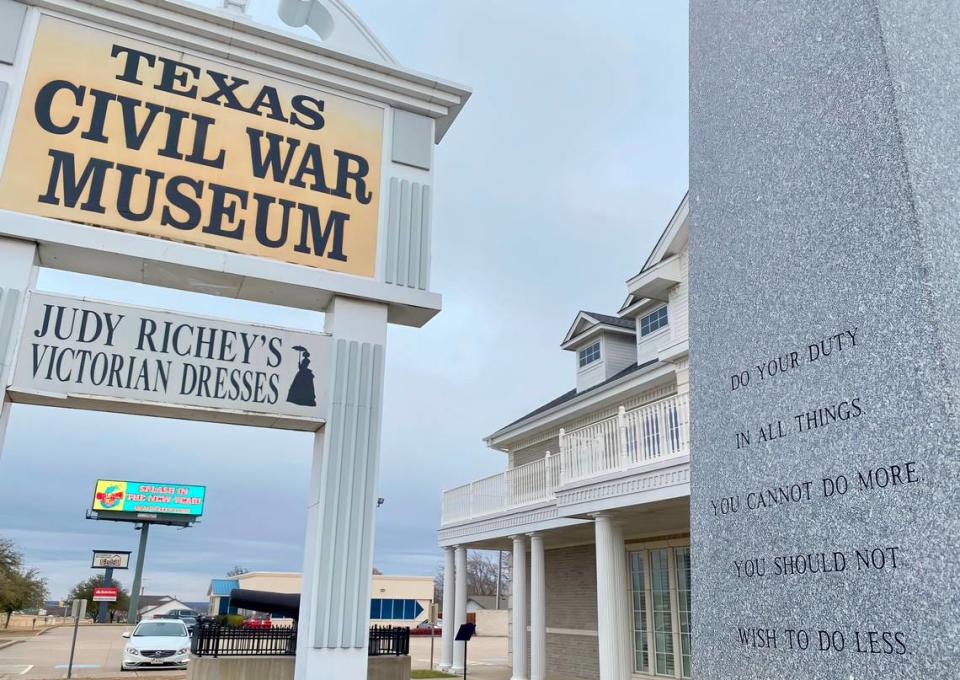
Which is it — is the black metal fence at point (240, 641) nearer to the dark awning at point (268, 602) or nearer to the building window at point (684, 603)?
the dark awning at point (268, 602)

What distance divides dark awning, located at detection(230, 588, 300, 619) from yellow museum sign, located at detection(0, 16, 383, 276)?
746 centimetres

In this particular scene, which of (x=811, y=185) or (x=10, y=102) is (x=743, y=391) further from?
(x=10, y=102)

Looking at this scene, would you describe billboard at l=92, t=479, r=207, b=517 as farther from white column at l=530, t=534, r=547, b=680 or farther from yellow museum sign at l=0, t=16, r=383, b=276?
yellow museum sign at l=0, t=16, r=383, b=276

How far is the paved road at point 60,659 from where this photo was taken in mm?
19828

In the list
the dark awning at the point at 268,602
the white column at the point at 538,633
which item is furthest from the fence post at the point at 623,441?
the dark awning at the point at 268,602

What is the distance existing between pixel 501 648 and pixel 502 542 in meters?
15.3

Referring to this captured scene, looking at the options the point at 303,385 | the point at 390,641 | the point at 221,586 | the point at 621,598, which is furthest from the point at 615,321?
the point at 221,586

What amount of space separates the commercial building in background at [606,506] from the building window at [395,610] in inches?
1210

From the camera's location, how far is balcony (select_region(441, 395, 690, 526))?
12.4m

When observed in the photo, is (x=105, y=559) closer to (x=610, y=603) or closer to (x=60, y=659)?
(x=60, y=659)

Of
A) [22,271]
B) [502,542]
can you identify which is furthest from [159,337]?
[502,542]

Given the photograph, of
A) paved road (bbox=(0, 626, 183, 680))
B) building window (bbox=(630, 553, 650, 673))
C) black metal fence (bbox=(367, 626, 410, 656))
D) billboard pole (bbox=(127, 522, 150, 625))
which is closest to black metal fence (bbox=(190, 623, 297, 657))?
black metal fence (bbox=(367, 626, 410, 656))

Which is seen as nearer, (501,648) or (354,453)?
(354,453)

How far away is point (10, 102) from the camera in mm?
6672
